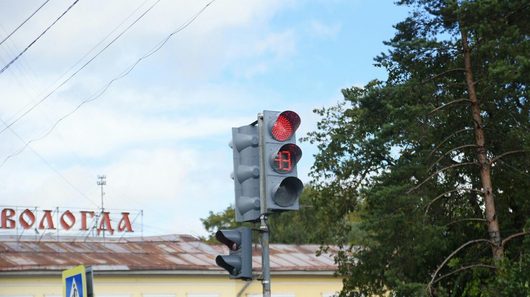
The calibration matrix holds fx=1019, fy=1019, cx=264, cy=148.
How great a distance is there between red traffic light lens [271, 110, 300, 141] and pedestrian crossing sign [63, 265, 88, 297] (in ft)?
7.22

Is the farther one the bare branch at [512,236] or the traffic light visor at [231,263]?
the bare branch at [512,236]

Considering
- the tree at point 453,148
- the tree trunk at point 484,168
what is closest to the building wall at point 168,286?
the tree at point 453,148

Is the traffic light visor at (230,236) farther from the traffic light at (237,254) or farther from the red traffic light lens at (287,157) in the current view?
the red traffic light lens at (287,157)

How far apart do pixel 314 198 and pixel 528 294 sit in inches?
491

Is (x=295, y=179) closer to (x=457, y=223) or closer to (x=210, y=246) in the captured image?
(x=457, y=223)

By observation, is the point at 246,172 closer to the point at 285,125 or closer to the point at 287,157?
the point at 287,157

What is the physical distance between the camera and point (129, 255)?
4150 centimetres

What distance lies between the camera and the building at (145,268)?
1470 inches

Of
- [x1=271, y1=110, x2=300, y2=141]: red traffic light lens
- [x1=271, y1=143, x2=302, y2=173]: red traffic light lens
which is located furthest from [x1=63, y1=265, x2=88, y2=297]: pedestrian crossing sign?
[x1=271, y1=110, x2=300, y2=141]: red traffic light lens

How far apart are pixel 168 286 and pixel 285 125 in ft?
103

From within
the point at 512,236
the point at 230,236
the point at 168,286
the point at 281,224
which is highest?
the point at 281,224

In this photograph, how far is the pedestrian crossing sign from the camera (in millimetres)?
9570

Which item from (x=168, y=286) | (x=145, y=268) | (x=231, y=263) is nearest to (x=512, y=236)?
(x=231, y=263)

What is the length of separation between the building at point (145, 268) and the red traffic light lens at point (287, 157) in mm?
26449
